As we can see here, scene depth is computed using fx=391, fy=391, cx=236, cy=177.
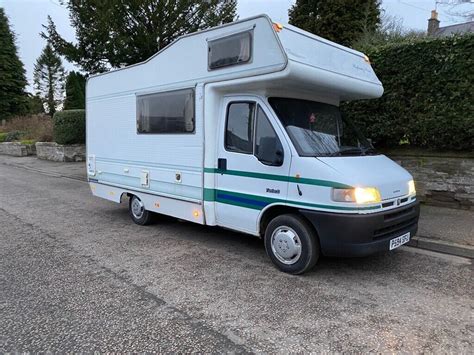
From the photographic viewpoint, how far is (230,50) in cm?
495

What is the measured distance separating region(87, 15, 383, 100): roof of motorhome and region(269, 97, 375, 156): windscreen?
1.17ft

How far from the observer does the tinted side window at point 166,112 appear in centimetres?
566

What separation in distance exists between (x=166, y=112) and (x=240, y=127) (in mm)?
1555

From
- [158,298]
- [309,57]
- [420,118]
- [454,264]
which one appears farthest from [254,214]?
[420,118]

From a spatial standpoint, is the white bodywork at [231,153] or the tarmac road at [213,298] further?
the white bodywork at [231,153]

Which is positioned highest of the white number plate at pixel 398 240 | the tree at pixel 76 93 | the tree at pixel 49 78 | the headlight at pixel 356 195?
the tree at pixel 49 78

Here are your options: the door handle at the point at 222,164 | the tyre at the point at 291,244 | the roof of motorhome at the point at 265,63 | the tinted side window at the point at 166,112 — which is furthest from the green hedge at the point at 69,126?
the tyre at the point at 291,244

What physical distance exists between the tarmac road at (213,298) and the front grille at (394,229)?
534 mm

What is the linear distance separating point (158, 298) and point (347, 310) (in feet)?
6.18

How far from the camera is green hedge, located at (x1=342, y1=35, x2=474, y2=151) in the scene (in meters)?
7.18

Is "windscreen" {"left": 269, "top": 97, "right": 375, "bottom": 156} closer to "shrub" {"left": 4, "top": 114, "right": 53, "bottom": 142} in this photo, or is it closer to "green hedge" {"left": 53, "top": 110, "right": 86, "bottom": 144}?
"green hedge" {"left": 53, "top": 110, "right": 86, "bottom": 144}

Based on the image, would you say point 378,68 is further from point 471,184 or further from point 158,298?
point 158,298

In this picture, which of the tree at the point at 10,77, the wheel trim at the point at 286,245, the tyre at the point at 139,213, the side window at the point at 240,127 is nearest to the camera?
the wheel trim at the point at 286,245

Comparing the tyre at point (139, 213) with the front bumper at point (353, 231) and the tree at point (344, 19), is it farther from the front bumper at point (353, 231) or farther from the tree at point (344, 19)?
the tree at point (344, 19)
